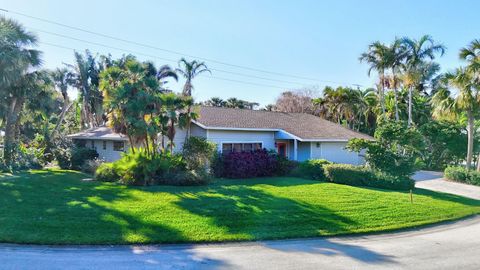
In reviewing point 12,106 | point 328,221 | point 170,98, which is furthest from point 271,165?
point 12,106

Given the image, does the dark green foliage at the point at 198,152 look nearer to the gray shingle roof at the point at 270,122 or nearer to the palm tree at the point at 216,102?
the gray shingle roof at the point at 270,122

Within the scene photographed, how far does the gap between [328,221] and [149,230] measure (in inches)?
204

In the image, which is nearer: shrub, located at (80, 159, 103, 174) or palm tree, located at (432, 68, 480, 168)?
shrub, located at (80, 159, 103, 174)

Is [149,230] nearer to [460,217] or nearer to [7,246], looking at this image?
[7,246]

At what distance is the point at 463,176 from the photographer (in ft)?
70.1

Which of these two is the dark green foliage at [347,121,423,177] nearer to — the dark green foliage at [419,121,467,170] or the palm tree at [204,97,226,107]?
the dark green foliage at [419,121,467,170]

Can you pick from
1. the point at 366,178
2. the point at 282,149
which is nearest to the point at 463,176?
the point at 366,178

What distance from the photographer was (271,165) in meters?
19.8

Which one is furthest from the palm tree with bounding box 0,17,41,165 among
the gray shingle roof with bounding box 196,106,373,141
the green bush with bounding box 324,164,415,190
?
the green bush with bounding box 324,164,415,190

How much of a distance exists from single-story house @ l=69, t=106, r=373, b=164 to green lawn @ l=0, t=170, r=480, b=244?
620cm

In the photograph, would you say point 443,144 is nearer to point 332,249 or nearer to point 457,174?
point 457,174

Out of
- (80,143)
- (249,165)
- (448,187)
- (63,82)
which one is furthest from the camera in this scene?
(63,82)

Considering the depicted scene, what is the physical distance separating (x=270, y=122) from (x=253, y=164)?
20.3ft

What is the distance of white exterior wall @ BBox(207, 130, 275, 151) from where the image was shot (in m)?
20.3
